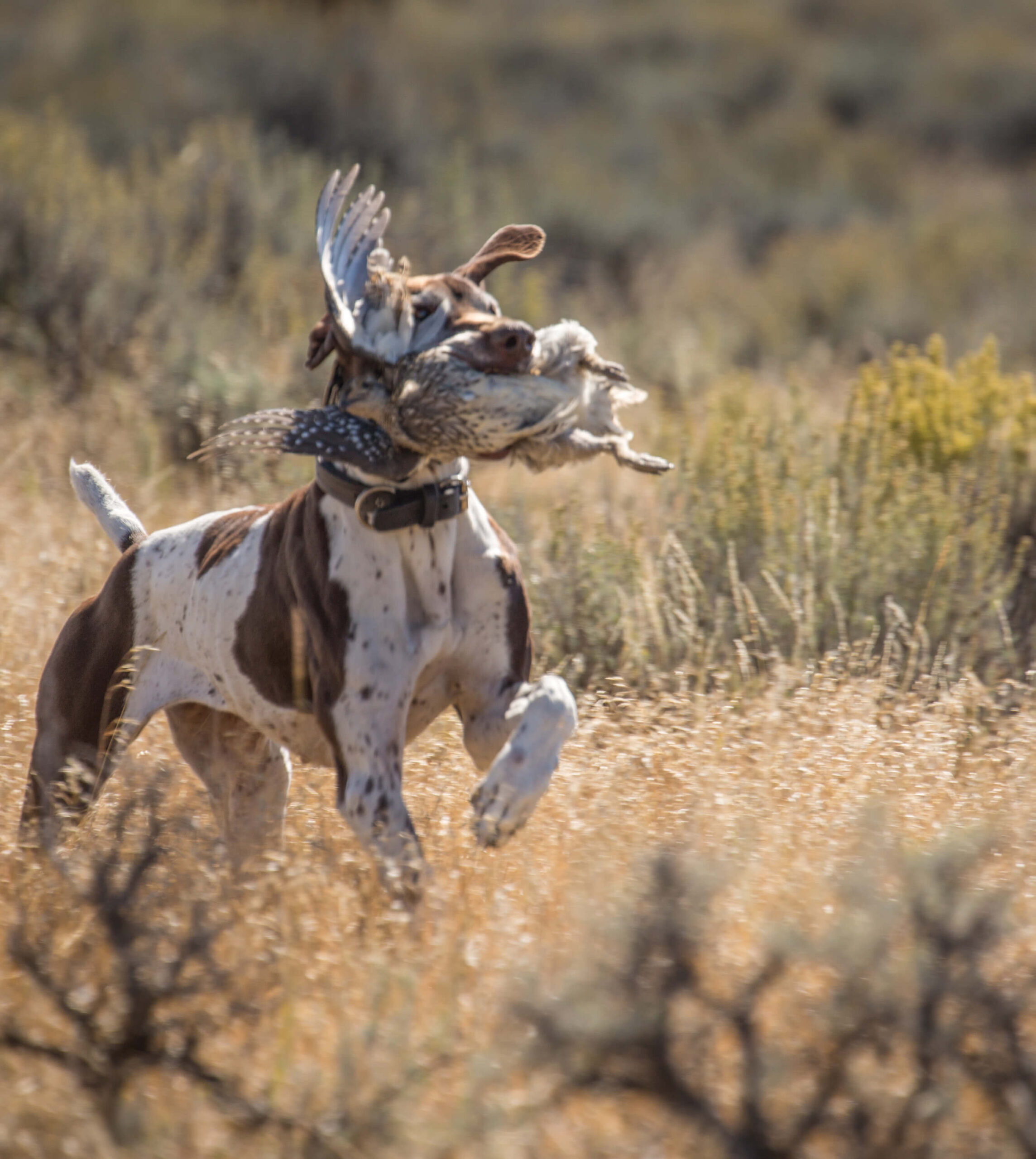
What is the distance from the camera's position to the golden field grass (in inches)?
88.0

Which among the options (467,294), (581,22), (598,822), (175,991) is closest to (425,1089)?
(175,991)

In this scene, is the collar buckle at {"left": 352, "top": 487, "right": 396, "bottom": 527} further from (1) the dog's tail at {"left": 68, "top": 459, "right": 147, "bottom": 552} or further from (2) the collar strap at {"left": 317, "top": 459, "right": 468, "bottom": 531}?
(1) the dog's tail at {"left": 68, "top": 459, "right": 147, "bottom": 552}

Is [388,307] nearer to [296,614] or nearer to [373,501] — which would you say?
[373,501]

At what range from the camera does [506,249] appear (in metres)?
3.58

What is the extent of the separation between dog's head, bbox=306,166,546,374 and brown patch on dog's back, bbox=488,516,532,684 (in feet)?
1.82

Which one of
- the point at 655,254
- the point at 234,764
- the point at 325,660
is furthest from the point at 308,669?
the point at 655,254

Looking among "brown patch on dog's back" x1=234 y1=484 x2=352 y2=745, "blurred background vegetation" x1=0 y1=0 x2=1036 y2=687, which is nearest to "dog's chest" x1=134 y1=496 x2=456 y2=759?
"brown patch on dog's back" x1=234 y1=484 x2=352 y2=745

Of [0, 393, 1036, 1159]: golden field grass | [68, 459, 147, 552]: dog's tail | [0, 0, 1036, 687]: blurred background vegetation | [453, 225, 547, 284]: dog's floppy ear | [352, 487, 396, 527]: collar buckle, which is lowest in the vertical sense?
[0, 393, 1036, 1159]: golden field grass

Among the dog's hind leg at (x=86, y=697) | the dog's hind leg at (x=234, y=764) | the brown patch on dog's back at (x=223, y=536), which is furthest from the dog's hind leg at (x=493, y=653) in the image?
the dog's hind leg at (x=86, y=697)

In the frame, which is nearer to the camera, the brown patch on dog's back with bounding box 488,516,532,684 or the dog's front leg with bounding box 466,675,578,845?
the dog's front leg with bounding box 466,675,578,845

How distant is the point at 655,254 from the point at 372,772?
11425 millimetres

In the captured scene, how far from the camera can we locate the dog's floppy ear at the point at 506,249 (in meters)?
3.49

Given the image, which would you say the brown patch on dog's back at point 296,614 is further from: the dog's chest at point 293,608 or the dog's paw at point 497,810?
the dog's paw at point 497,810

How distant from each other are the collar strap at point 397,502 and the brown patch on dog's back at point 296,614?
14 cm
